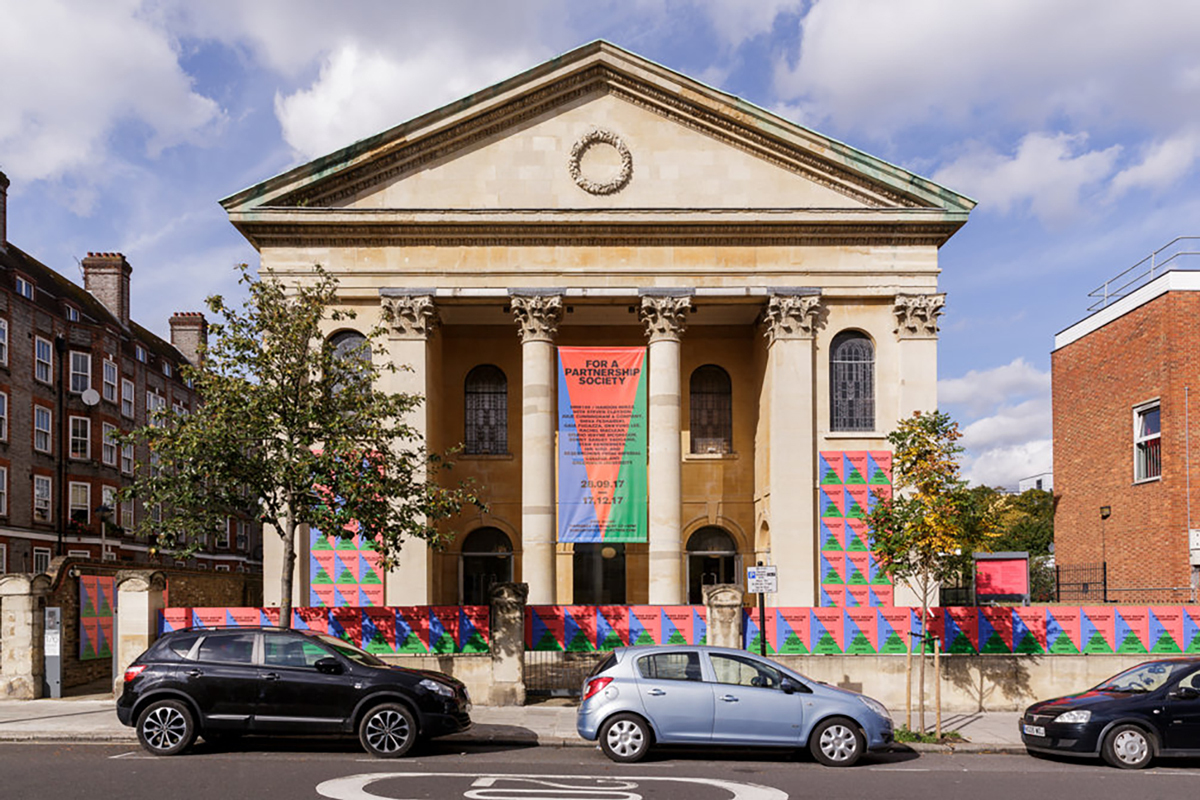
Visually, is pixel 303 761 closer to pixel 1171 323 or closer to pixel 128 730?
pixel 128 730

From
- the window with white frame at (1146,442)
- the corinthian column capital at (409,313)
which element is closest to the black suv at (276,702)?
the corinthian column capital at (409,313)

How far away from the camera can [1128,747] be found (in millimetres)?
13977

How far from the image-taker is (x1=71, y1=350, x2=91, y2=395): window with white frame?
148 feet

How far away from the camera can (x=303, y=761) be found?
532 inches

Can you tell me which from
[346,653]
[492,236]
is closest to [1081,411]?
[492,236]

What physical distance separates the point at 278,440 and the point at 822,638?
10.5 meters

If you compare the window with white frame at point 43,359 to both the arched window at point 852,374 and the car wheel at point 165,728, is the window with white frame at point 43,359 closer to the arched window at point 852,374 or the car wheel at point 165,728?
the arched window at point 852,374

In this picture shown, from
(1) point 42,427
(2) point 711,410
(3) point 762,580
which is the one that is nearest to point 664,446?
(2) point 711,410

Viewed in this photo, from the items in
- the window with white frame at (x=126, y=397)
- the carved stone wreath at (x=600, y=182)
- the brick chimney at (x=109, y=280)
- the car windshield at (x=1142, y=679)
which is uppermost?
the brick chimney at (x=109, y=280)

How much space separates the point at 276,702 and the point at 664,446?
549 inches

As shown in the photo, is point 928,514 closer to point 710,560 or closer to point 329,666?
point 329,666

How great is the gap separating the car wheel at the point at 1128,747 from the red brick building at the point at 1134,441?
14.3 m

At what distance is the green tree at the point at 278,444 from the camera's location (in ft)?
60.6

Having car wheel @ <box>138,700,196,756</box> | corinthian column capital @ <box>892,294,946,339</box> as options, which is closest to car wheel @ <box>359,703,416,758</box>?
car wheel @ <box>138,700,196,756</box>
